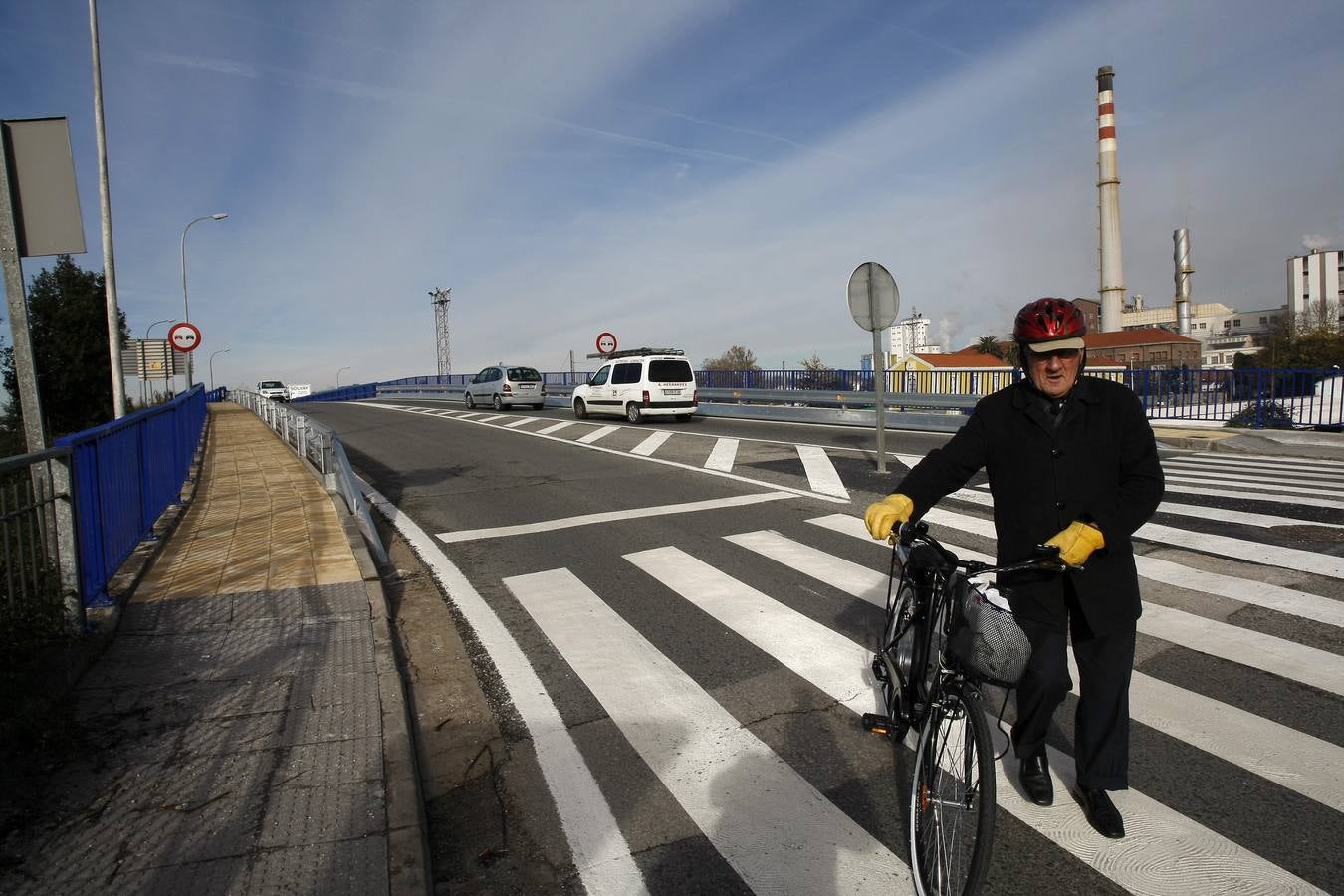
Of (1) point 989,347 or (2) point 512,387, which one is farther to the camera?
(1) point 989,347

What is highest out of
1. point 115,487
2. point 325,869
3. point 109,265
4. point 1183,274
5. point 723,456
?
point 1183,274

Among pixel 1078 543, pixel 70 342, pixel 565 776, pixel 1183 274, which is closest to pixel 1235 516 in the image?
pixel 1078 543

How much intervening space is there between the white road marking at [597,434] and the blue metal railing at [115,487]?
26.9 ft

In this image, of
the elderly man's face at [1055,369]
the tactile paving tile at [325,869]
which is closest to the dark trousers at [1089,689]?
the elderly man's face at [1055,369]

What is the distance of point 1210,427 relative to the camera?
15.0 m

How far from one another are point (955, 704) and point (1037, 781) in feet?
2.97

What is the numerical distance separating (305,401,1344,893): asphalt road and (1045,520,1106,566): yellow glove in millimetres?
1063

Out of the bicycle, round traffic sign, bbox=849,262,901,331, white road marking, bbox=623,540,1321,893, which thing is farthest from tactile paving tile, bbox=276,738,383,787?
round traffic sign, bbox=849,262,901,331

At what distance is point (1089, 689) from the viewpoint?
2.93 metres

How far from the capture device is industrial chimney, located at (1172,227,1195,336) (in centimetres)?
9306

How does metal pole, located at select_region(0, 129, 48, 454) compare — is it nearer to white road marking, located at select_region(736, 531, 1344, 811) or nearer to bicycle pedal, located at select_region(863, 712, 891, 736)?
bicycle pedal, located at select_region(863, 712, 891, 736)

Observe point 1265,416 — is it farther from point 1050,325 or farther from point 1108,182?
point 1108,182

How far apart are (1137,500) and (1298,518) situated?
633 centimetres

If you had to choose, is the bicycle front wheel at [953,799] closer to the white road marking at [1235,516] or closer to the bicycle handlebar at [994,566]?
the bicycle handlebar at [994,566]
